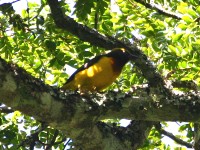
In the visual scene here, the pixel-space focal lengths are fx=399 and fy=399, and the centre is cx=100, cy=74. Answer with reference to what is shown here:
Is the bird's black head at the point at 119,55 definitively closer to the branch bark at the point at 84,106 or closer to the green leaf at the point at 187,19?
the green leaf at the point at 187,19

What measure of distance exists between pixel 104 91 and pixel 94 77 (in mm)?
929

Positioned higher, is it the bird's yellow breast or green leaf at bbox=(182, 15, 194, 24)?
green leaf at bbox=(182, 15, 194, 24)

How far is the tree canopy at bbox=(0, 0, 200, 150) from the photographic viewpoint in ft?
11.2

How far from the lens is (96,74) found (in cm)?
513

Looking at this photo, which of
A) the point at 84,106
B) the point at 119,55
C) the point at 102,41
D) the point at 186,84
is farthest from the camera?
the point at 119,55

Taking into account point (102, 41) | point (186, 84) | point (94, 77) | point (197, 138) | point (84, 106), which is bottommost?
point (84, 106)

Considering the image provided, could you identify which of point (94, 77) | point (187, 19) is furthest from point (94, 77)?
point (187, 19)

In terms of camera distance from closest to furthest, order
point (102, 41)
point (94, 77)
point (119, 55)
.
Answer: point (102, 41)
point (94, 77)
point (119, 55)

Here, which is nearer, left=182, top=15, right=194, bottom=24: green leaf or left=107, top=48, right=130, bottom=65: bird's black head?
left=182, top=15, right=194, bottom=24: green leaf

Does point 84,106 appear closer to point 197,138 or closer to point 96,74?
point 96,74

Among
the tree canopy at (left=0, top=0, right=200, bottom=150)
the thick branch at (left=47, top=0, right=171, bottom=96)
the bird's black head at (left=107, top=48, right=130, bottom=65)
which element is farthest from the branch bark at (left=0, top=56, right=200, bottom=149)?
the bird's black head at (left=107, top=48, right=130, bottom=65)

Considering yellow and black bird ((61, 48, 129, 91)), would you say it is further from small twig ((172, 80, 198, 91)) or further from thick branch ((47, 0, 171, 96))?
small twig ((172, 80, 198, 91))

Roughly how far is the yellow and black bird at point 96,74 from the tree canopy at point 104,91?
0.48ft

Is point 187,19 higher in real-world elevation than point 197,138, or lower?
higher
